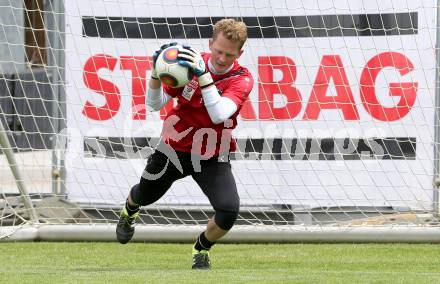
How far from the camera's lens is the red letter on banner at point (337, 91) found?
9.11 meters

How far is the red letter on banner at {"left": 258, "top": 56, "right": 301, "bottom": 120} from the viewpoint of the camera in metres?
9.18

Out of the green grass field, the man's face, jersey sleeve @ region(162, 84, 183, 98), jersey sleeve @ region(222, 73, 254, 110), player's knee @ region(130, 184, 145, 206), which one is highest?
the man's face

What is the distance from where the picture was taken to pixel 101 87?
30.7ft

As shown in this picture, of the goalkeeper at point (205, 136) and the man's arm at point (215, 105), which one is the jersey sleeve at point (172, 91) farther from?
the man's arm at point (215, 105)

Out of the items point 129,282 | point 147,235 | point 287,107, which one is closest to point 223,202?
point 129,282

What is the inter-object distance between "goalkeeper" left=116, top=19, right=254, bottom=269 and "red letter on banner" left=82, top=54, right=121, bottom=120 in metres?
2.34

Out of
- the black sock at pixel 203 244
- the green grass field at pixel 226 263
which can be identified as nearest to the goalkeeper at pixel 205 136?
the black sock at pixel 203 244

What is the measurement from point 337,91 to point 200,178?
8.15ft

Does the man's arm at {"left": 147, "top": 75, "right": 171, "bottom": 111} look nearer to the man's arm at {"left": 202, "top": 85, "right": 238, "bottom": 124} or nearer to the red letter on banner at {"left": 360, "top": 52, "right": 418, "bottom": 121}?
the man's arm at {"left": 202, "top": 85, "right": 238, "bottom": 124}

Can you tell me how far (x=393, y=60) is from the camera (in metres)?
9.02

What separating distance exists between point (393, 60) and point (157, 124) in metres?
2.05

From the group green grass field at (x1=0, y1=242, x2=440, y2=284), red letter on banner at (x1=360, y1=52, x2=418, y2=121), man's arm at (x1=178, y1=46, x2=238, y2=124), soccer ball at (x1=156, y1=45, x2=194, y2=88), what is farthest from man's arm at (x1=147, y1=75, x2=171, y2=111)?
red letter on banner at (x1=360, y1=52, x2=418, y2=121)

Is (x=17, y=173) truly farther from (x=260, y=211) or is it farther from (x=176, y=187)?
(x=260, y=211)

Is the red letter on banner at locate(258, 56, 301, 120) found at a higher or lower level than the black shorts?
lower
